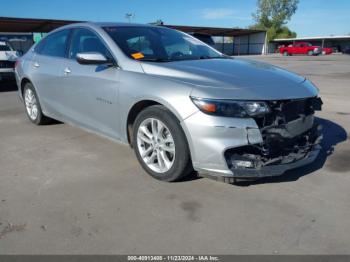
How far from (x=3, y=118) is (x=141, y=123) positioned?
4.21 m

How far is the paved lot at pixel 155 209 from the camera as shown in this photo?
2490 millimetres

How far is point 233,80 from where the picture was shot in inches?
128

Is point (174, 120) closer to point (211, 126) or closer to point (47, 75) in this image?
point (211, 126)

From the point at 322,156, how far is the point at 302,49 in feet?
162

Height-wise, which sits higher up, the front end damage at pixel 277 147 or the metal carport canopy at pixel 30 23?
the metal carport canopy at pixel 30 23

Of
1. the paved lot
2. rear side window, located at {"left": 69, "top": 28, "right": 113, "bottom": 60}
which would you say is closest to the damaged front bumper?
the paved lot

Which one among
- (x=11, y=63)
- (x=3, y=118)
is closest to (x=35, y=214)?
(x=3, y=118)

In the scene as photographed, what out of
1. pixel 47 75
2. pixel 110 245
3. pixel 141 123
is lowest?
pixel 110 245

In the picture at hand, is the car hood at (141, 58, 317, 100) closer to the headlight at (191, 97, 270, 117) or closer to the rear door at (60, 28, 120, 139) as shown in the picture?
the headlight at (191, 97, 270, 117)

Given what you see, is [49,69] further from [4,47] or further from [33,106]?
[4,47]

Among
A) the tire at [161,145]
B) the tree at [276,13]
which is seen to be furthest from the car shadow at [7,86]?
the tree at [276,13]

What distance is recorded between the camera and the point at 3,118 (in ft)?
21.7

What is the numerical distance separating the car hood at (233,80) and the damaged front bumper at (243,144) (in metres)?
0.17

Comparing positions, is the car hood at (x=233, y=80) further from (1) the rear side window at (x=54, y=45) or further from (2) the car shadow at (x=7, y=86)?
(2) the car shadow at (x=7, y=86)
